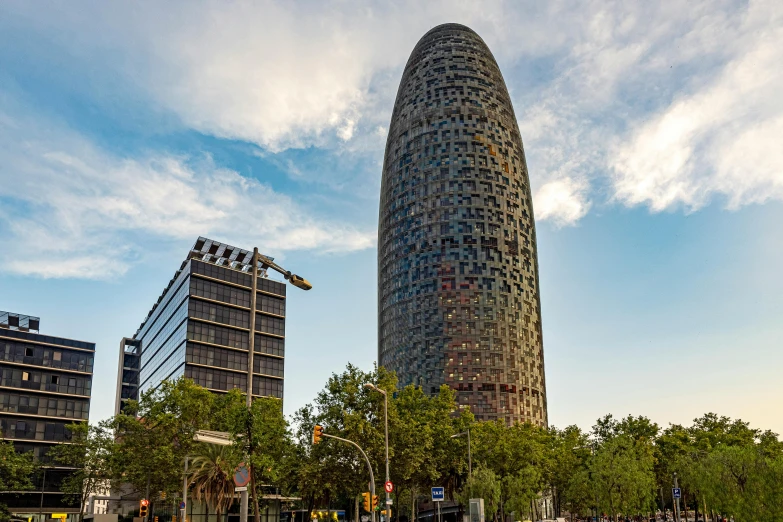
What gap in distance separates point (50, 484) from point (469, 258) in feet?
310

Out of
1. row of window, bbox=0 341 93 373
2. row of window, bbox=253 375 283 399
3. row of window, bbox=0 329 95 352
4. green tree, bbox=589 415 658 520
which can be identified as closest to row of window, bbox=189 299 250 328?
row of window, bbox=253 375 283 399

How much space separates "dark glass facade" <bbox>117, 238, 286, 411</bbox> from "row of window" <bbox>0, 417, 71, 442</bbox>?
19448mm

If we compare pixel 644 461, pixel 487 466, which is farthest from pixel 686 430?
pixel 487 466

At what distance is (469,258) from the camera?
6166 inches

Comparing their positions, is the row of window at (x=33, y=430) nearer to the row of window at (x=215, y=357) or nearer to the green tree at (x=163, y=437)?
the row of window at (x=215, y=357)

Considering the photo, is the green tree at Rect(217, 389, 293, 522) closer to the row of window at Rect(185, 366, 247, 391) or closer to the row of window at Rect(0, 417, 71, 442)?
the row of window at Rect(185, 366, 247, 391)

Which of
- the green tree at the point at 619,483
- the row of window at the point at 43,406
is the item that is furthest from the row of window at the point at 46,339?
the green tree at the point at 619,483

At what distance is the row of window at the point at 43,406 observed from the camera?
375 ft

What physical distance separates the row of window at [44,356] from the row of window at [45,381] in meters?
1.77

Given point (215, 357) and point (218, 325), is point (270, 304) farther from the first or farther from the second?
point (215, 357)

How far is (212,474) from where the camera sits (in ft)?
176

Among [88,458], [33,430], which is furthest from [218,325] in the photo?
[88,458]

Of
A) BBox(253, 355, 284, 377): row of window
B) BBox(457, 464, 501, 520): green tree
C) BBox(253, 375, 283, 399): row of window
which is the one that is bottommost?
BBox(457, 464, 501, 520): green tree

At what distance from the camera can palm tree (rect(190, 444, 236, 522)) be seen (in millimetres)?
53781
